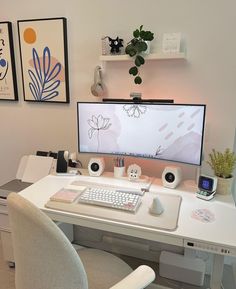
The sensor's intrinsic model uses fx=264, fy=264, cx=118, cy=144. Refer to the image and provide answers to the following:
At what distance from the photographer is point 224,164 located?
5.08 ft

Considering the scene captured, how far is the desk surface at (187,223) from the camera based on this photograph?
1.13 m

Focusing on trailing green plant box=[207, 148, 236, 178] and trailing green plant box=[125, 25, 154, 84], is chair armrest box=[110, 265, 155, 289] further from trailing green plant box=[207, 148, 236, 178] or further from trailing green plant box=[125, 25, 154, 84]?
trailing green plant box=[125, 25, 154, 84]

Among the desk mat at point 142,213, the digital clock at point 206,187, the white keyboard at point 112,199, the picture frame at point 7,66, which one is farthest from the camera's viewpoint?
the picture frame at point 7,66

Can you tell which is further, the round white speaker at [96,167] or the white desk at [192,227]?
the round white speaker at [96,167]

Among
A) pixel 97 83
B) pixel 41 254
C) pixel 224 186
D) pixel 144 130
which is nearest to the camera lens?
pixel 41 254

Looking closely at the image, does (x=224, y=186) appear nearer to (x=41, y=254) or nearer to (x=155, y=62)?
(x=155, y=62)

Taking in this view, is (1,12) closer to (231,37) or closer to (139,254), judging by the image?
(231,37)

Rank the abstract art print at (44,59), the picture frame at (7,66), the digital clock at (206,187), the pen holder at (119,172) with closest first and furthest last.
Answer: the digital clock at (206,187), the pen holder at (119,172), the abstract art print at (44,59), the picture frame at (7,66)

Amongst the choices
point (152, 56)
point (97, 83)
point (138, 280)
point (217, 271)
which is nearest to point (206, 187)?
point (217, 271)

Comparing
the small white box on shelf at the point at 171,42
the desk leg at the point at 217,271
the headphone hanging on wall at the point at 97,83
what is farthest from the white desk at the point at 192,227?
the small white box on shelf at the point at 171,42

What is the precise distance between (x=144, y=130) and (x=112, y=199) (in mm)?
487

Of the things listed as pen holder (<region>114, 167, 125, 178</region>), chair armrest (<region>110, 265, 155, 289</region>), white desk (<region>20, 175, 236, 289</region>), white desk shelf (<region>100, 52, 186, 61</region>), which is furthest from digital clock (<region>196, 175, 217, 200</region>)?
white desk shelf (<region>100, 52, 186, 61</region>)

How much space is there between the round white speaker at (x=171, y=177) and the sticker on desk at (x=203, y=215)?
0.96 ft

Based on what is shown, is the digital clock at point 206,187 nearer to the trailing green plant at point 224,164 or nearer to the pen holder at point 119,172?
the trailing green plant at point 224,164
